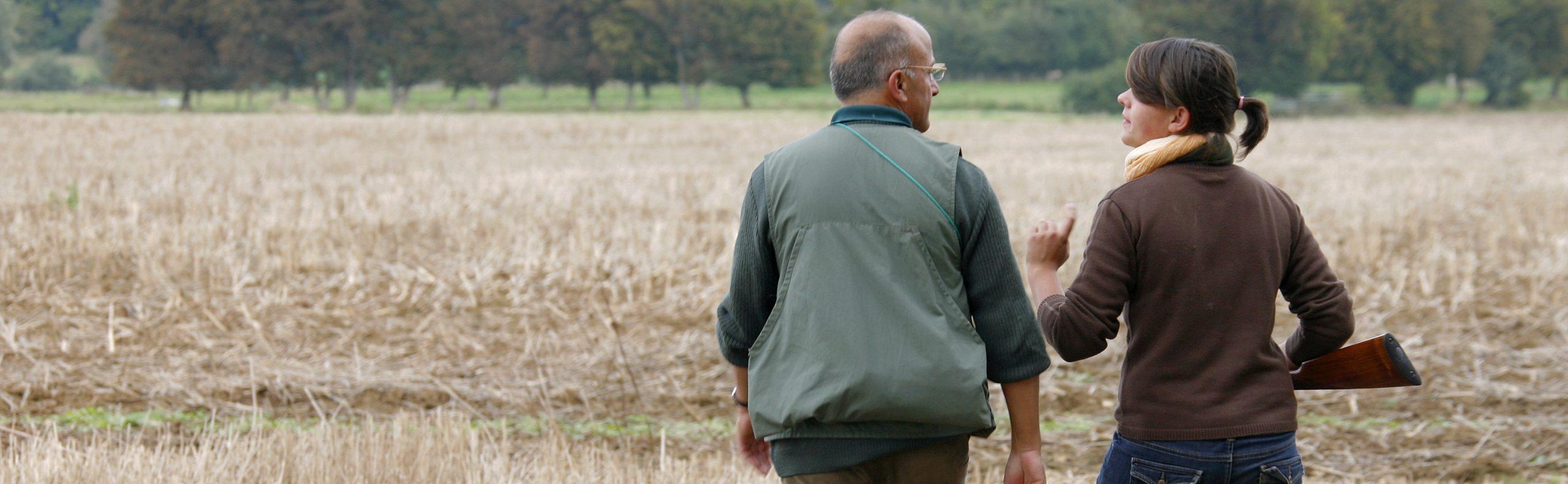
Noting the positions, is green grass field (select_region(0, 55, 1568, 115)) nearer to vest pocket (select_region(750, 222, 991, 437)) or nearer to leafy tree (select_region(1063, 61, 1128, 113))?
leafy tree (select_region(1063, 61, 1128, 113))

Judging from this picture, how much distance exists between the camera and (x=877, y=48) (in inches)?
101

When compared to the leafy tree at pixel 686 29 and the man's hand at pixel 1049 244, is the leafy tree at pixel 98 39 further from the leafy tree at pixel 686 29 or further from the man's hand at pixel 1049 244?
the man's hand at pixel 1049 244

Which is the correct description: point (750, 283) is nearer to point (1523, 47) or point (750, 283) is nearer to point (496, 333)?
point (496, 333)

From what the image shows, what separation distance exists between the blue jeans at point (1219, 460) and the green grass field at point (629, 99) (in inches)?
1830

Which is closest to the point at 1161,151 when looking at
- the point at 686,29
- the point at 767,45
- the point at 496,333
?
the point at 496,333

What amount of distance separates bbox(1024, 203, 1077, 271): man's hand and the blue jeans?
0.43m

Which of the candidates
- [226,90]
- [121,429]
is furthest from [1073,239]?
[226,90]

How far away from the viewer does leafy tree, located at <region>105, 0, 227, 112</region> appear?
2461 inches

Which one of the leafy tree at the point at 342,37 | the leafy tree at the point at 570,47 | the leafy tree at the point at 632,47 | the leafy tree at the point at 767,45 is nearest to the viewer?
the leafy tree at the point at 342,37

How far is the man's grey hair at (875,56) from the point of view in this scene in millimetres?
2561

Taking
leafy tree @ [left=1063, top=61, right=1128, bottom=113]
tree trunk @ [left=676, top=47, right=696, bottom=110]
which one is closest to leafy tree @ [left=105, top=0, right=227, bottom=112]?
tree trunk @ [left=676, top=47, right=696, bottom=110]

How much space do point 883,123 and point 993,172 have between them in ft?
61.5

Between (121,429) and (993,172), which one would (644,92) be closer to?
(993,172)

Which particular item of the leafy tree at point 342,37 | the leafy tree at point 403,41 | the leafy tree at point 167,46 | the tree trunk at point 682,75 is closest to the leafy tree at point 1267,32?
the tree trunk at point 682,75
